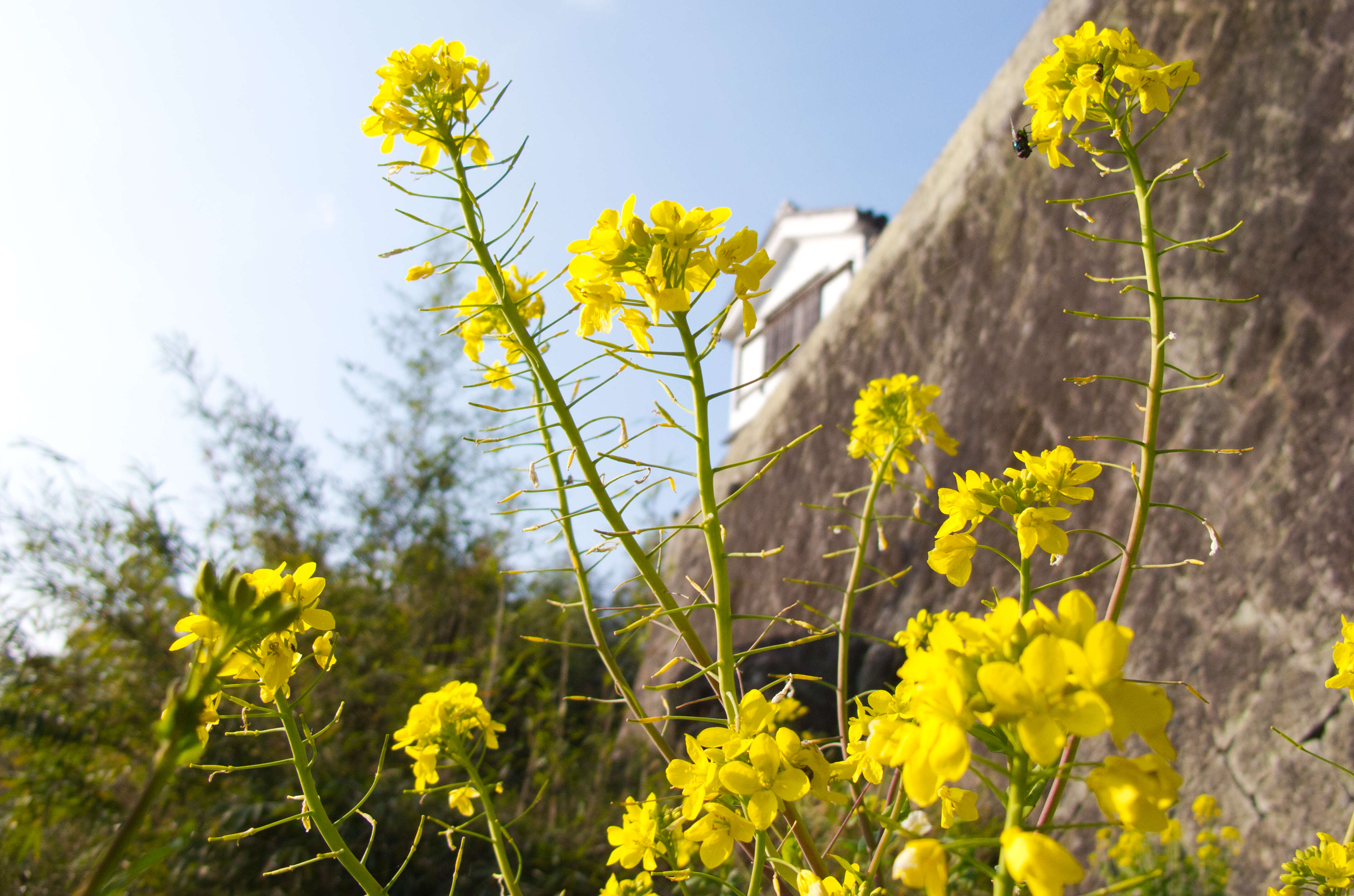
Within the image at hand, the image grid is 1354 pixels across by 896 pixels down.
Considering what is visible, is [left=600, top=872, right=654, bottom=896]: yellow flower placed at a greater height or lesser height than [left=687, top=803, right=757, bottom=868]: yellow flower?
lesser

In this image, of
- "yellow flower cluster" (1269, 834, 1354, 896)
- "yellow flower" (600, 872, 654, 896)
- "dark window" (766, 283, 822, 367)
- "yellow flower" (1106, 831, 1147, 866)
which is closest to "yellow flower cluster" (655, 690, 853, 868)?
"yellow flower" (600, 872, 654, 896)

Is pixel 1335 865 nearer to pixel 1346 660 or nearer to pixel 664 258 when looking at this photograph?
pixel 1346 660

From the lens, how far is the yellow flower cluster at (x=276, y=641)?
2.61 feet

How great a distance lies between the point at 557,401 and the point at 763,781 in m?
0.45

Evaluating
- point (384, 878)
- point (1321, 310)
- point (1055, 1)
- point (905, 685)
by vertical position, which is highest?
point (1055, 1)

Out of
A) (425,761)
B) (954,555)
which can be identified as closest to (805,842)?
(954,555)

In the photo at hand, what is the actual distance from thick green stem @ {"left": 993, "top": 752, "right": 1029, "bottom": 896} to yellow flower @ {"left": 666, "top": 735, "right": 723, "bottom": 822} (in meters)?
0.25

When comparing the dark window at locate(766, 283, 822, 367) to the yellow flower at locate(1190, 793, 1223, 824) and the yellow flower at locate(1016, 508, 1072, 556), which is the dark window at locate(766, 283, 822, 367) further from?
the yellow flower at locate(1016, 508, 1072, 556)

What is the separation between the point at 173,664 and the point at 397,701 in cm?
83

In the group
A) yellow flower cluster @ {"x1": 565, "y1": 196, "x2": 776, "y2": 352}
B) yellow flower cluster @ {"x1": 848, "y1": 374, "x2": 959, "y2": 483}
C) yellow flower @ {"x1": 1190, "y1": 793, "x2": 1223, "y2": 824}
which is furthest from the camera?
yellow flower @ {"x1": 1190, "y1": 793, "x2": 1223, "y2": 824}

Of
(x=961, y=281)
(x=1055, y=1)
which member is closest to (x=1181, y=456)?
(x=961, y=281)

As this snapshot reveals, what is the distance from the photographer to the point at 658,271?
2.46ft

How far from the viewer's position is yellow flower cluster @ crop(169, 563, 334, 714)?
80cm

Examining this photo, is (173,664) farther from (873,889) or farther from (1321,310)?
(1321,310)
